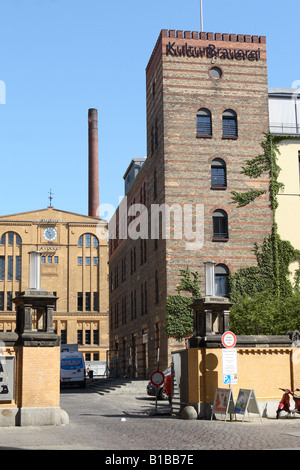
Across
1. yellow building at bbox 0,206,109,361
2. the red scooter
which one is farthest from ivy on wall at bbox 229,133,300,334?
yellow building at bbox 0,206,109,361

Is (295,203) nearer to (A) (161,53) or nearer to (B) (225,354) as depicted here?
(A) (161,53)

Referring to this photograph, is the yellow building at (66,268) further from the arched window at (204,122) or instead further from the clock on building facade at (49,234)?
the arched window at (204,122)

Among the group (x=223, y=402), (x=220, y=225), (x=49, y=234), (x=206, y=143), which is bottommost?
(x=223, y=402)

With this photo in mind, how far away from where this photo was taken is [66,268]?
80.4 metres

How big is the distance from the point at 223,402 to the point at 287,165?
74.1ft

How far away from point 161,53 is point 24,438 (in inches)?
1125

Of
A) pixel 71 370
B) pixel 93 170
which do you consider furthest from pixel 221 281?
pixel 93 170

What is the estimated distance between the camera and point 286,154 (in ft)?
128

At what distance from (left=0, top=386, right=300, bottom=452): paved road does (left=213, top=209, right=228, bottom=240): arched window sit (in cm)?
1705

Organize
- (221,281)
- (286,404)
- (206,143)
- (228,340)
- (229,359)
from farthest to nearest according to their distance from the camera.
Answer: (206,143) → (221,281) → (229,359) → (228,340) → (286,404)

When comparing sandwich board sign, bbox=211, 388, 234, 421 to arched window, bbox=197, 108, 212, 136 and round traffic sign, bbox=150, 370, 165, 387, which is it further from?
arched window, bbox=197, 108, 212, 136

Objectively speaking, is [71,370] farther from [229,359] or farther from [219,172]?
[229,359]

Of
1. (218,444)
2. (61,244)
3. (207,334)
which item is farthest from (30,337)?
(61,244)

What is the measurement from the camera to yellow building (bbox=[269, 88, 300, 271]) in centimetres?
3841
